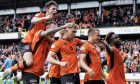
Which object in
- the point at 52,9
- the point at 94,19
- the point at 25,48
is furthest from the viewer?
the point at 94,19

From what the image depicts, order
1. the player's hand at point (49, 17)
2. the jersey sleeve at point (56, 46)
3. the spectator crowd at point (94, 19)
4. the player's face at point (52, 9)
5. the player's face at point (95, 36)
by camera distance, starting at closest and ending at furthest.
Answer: the player's hand at point (49, 17) → the player's face at point (52, 9) → the jersey sleeve at point (56, 46) → the player's face at point (95, 36) → the spectator crowd at point (94, 19)

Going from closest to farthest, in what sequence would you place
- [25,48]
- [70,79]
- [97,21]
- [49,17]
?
[49,17]
[25,48]
[70,79]
[97,21]

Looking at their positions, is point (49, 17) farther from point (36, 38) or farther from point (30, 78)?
point (30, 78)

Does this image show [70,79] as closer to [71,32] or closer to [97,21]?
[71,32]

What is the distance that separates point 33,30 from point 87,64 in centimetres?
153

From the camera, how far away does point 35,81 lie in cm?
776

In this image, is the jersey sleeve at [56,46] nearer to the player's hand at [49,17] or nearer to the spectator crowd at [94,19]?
the player's hand at [49,17]

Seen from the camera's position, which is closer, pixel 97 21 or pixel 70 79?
pixel 70 79

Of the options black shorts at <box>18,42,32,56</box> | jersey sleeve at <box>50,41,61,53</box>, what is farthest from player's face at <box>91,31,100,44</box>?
black shorts at <box>18,42,32,56</box>

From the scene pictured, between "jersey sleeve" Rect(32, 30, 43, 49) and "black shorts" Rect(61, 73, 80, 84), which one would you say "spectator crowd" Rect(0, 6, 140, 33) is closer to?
"black shorts" Rect(61, 73, 80, 84)

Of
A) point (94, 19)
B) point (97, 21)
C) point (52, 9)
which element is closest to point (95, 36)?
point (52, 9)

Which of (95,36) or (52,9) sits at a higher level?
(52,9)

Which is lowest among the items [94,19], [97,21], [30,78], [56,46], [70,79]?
[97,21]

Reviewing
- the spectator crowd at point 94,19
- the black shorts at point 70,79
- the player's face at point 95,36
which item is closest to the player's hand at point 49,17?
the black shorts at point 70,79
